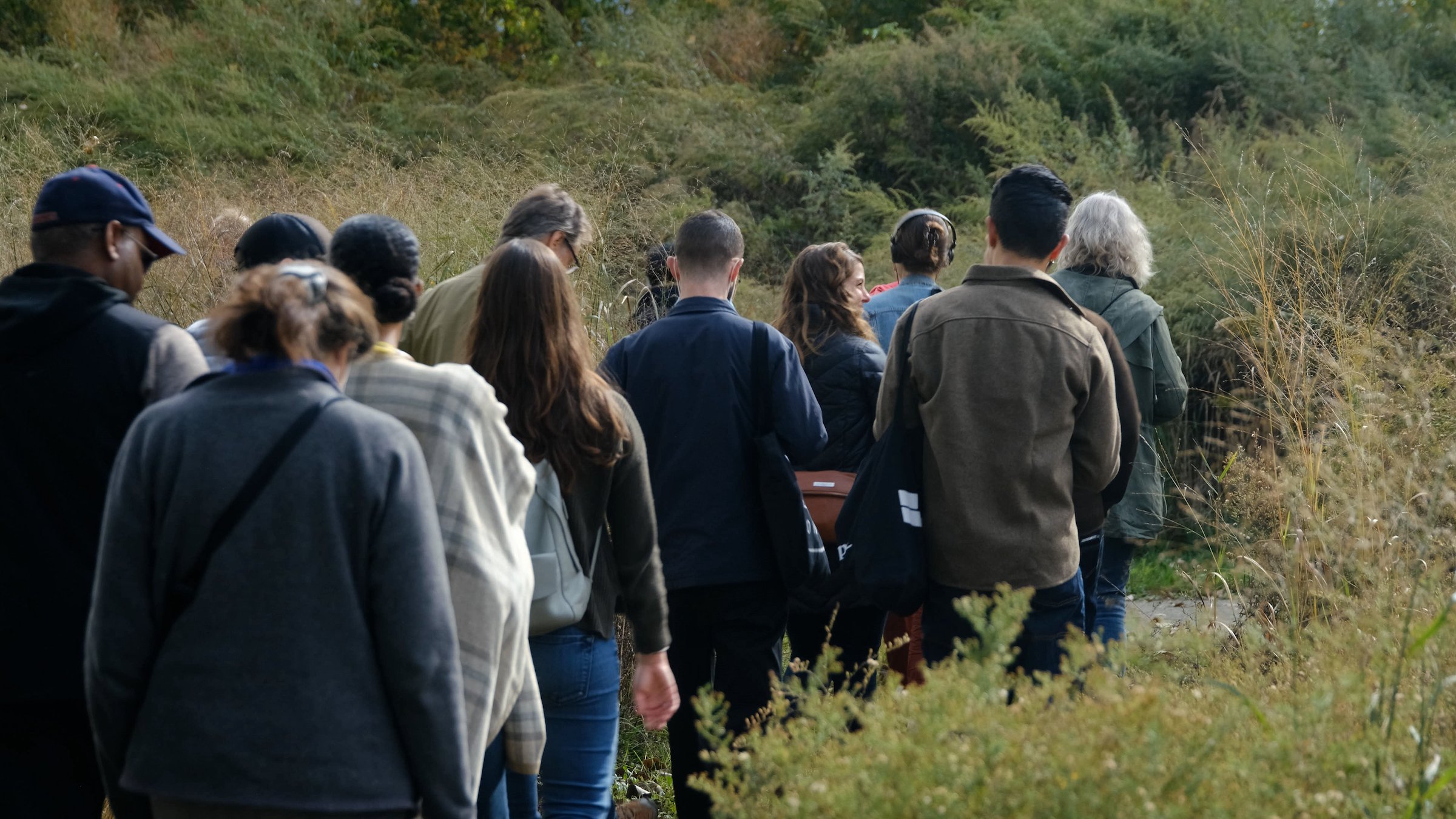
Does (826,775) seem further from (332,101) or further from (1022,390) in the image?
(332,101)

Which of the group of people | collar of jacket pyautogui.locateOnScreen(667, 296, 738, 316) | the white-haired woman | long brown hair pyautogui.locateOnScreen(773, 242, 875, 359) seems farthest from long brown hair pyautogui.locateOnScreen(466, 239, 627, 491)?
the white-haired woman

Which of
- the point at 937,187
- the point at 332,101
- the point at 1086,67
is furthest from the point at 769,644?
the point at 332,101

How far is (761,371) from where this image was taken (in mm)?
3625

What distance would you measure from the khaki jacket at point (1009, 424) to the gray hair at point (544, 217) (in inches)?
45.9

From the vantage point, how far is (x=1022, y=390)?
3.33 meters

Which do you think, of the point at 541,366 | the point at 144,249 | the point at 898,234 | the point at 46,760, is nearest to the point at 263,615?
the point at 46,760

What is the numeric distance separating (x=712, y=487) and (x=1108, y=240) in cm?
193

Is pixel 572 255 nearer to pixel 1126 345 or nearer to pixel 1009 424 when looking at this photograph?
pixel 1009 424

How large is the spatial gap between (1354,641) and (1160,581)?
415cm

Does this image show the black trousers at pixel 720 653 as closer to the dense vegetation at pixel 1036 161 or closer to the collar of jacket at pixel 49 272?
the dense vegetation at pixel 1036 161

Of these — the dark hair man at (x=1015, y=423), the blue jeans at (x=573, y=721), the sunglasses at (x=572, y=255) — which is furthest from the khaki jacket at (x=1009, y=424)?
the sunglasses at (x=572, y=255)

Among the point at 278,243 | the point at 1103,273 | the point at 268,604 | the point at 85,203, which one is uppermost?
the point at 85,203

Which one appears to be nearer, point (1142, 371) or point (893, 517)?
point (893, 517)

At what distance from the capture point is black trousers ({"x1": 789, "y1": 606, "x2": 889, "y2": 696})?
4082 millimetres
